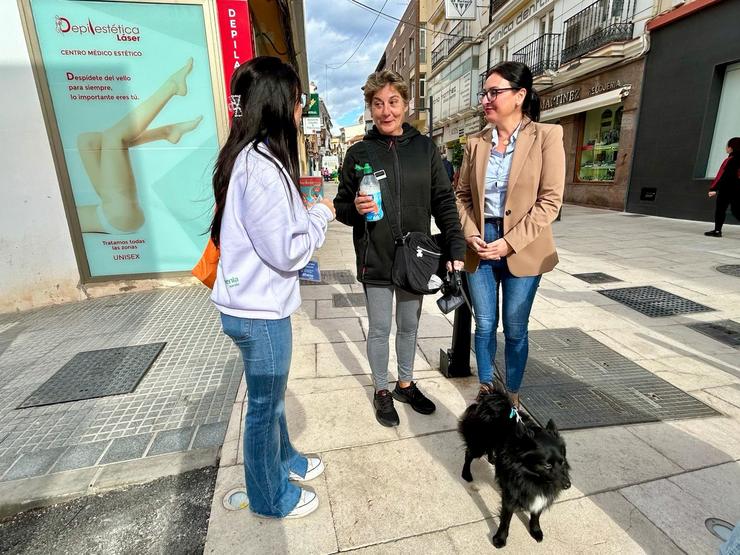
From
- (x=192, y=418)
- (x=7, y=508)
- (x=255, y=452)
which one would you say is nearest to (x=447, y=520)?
(x=255, y=452)

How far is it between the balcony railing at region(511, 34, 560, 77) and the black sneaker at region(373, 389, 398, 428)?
16.9m

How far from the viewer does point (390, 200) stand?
2.38 metres

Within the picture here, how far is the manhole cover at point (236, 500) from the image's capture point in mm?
2033

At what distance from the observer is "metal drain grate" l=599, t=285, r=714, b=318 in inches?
177

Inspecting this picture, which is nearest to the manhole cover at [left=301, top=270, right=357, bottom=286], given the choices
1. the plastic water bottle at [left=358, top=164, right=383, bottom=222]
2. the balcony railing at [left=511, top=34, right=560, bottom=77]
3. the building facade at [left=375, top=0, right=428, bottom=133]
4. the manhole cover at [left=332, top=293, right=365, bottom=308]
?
the manhole cover at [left=332, top=293, right=365, bottom=308]

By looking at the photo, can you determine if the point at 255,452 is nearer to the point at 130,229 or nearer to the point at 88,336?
the point at 88,336

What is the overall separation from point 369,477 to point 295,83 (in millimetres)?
2001

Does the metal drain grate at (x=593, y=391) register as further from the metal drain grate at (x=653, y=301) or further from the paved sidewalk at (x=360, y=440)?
the metal drain grate at (x=653, y=301)

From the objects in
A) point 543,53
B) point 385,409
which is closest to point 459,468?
point 385,409

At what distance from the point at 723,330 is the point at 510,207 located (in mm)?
3233

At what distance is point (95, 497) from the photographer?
2.23m

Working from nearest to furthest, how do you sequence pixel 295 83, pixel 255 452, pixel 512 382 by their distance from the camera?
pixel 295 83, pixel 255 452, pixel 512 382

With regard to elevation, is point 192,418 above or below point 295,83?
below

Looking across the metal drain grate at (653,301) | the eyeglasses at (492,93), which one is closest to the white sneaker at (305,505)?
the eyeglasses at (492,93)
